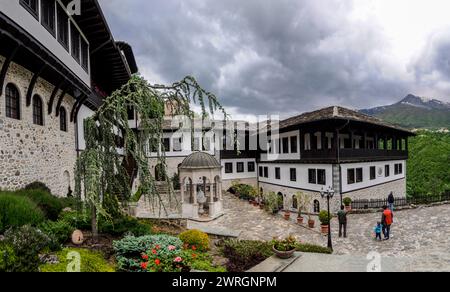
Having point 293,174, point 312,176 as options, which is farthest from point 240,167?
point 312,176

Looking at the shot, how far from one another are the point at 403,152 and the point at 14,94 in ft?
109

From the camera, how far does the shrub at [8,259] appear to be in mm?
4641

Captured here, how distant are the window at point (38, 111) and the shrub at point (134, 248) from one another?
→ 6.47 m

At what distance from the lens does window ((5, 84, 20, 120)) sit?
8820mm

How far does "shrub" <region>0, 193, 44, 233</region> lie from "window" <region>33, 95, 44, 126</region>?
4.58 metres

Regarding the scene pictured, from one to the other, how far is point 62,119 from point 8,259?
9.71 metres

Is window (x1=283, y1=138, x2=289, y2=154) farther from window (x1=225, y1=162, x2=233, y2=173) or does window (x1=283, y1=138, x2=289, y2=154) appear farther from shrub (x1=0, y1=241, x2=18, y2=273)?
shrub (x1=0, y1=241, x2=18, y2=273)

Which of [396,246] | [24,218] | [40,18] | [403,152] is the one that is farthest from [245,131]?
[24,218]

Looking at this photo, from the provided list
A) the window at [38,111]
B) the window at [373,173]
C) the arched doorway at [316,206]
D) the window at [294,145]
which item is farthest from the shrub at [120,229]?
the window at [373,173]

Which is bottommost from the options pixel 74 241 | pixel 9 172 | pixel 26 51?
pixel 74 241

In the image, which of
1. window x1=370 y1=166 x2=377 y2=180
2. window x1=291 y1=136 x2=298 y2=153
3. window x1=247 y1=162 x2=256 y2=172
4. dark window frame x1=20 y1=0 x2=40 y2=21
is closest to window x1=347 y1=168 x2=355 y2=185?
window x1=370 y1=166 x2=377 y2=180

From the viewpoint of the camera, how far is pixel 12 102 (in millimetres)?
9078
